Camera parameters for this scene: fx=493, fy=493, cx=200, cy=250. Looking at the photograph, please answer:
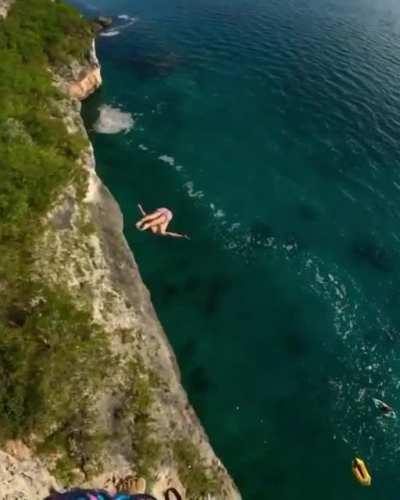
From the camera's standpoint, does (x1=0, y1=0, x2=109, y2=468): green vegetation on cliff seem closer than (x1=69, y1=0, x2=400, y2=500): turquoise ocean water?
Yes

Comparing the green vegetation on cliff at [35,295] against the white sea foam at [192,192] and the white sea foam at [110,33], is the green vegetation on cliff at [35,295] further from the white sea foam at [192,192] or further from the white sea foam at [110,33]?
the white sea foam at [110,33]

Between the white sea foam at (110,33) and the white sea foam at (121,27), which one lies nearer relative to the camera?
the white sea foam at (110,33)

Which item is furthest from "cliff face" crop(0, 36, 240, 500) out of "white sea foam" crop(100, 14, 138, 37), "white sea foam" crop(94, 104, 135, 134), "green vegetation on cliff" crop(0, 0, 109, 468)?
"white sea foam" crop(100, 14, 138, 37)

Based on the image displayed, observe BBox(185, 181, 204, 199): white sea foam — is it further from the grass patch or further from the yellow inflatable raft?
the yellow inflatable raft

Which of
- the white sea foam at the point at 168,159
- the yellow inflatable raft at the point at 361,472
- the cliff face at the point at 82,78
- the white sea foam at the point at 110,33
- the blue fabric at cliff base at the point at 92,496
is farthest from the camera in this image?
the white sea foam at the point at 110,33

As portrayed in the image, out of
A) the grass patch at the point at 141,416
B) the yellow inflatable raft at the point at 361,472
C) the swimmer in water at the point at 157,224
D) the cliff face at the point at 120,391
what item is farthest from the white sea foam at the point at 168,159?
the yellow inflatable raft at the point at 361,472

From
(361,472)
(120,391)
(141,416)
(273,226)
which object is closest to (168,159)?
(273,226)

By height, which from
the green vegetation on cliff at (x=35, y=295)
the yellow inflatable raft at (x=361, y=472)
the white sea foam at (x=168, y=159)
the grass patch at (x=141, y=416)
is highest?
the green vegetation on cliff at (x=35, y=295)

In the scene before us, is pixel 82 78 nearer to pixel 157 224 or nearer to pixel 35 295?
pixel 157 224
